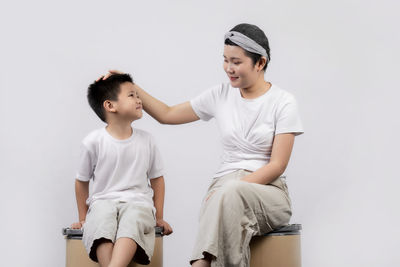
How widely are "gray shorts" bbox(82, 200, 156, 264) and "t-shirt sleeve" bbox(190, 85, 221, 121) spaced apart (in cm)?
49

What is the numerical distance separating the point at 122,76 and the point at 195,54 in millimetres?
904

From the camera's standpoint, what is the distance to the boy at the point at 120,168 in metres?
2.89

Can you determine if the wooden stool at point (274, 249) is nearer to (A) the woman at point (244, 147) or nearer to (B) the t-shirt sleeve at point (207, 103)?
(A) the woman at point (244, 147)

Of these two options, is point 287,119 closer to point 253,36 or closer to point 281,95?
point 281,95

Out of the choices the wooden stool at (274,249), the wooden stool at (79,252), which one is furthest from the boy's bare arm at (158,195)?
the wooden stool at (274,249)

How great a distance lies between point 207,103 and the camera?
318 cm

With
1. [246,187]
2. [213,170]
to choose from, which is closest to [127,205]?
[246,187]

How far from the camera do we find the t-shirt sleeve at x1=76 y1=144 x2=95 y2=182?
3047 mm

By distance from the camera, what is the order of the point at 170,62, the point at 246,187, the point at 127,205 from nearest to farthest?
the point at 246,187, the point at 127,205, the point at 170,62

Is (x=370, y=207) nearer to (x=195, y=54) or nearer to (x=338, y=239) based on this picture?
(x=338, y=239)

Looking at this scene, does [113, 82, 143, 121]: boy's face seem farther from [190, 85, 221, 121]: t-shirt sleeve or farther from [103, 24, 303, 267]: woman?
[190, 85, 221, 121]: t-shirt sleeve

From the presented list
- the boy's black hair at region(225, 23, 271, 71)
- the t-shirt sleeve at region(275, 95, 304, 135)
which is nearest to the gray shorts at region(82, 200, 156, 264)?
the t-shirt sleeve at region(275, 95, 304, 135)

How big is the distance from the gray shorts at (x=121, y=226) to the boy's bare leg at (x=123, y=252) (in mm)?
18

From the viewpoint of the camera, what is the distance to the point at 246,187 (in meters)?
2.72
